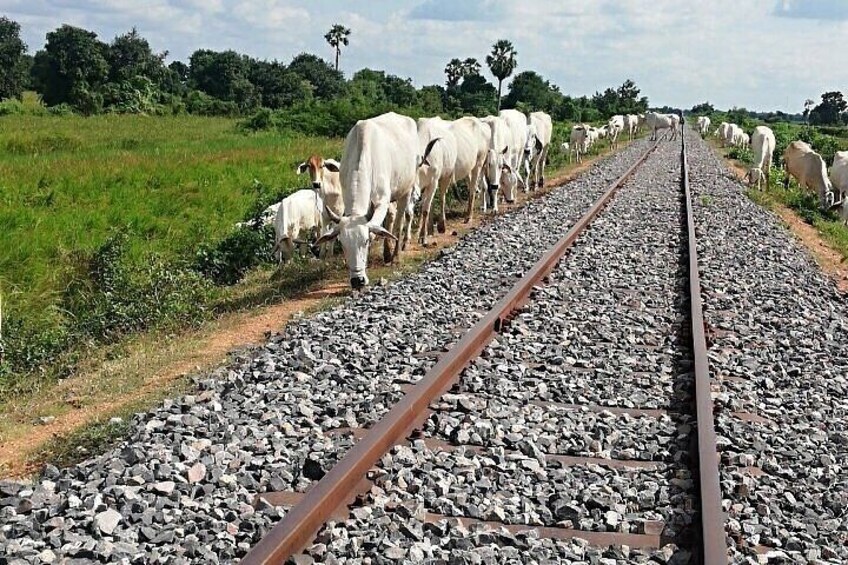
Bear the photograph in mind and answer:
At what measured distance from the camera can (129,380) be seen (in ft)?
22.8

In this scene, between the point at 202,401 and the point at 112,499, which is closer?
the point at 112,499

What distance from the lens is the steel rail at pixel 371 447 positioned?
3.77 meters

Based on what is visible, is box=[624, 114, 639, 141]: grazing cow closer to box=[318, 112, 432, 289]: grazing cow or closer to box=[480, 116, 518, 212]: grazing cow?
box=[480, 116, 518, 212]: grazing cow

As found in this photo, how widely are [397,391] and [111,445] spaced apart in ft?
5.96

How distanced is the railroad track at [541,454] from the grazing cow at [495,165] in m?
10.1

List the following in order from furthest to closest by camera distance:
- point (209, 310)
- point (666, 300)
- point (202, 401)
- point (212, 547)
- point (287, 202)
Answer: point (287, 202)
point (209, 310)
point (666, 300)
point (202, 401)
point (212, 547)

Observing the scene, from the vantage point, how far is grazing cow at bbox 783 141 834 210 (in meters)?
22.8

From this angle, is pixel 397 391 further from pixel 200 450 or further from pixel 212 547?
pixel 212 547

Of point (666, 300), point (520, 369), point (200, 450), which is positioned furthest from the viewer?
point (666, 300)

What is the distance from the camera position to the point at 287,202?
537 inches

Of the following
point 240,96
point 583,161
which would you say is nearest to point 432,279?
point 583,161

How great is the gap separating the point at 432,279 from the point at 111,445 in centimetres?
540

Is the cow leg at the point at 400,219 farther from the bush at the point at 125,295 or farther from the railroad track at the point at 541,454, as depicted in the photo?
the railroad track at the point at 541,454

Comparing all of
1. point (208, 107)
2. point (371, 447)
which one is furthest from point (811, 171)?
point (208, 107)
